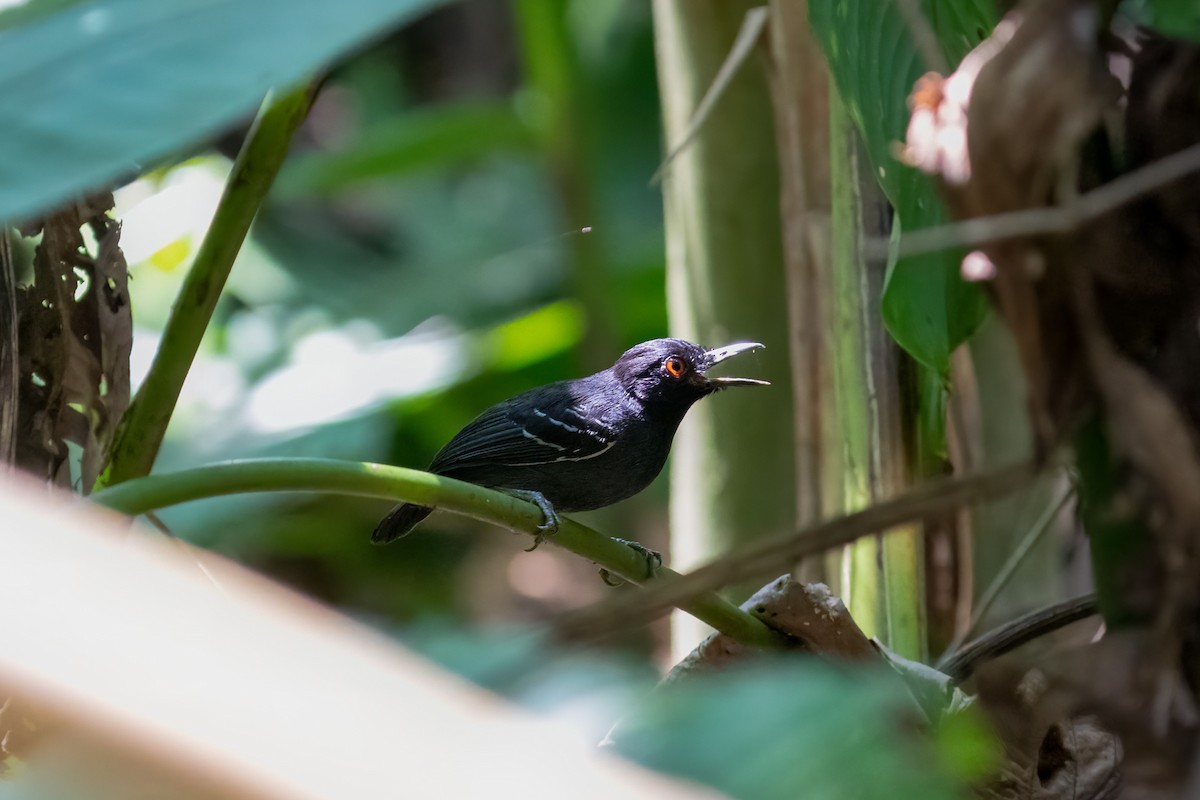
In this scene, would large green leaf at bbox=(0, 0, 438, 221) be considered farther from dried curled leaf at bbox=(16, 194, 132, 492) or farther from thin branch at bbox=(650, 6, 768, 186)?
thin branch at bbox=(650, 6, 768, 186)

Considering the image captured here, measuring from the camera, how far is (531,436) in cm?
226

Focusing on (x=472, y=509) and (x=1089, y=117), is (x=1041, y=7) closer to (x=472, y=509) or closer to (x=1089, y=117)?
(x=1089, y=117)

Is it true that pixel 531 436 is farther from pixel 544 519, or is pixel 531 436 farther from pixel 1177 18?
pixel 1177 18

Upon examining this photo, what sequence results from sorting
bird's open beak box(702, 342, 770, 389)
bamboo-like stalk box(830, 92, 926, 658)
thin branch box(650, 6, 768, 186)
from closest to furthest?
1. bamboo-like stalk box(830, 92, 926, 658)
2. thin branch box(650, 6, 768, 186)
3. bird's open beak box(702, 342, 770, 389)

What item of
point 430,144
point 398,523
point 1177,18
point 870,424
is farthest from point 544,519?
point 430,144

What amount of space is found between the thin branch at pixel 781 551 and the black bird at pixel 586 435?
0.94m

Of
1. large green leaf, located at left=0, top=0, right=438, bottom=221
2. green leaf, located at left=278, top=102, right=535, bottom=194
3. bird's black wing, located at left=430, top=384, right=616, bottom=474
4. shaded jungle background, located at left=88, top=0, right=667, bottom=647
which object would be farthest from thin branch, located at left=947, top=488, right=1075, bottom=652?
green leaf, located at left=278, top=102, right=535, bottom=194

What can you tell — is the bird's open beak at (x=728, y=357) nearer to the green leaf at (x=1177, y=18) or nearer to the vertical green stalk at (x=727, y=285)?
the vertical green stalk at (x=727, y=285)

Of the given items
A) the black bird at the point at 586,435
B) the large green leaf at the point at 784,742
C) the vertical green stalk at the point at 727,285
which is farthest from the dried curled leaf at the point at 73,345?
the large green leaf at the point at 784,742

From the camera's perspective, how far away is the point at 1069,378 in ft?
3.63

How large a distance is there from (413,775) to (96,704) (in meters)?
0.15

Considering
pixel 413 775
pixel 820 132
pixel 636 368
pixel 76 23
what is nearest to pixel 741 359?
pixel 636 368

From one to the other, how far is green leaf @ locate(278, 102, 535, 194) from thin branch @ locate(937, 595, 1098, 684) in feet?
10.3

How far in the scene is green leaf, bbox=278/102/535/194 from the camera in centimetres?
432
